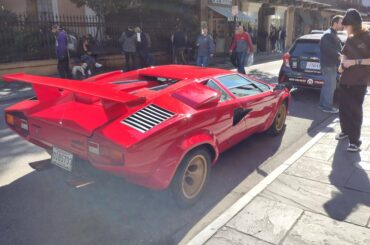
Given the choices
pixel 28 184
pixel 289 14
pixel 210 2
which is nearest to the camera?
pixel 28 184

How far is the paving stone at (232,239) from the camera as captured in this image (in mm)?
2979

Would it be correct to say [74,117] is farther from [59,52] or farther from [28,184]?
[59,52]

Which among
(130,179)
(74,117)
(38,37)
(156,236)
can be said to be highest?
(38,37)

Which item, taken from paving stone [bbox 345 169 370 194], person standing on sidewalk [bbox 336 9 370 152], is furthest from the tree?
paving stone [bbox 345 169 370 194]

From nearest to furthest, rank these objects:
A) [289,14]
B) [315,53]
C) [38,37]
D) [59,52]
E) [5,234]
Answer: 1. [5,234]
2. [315,53]
3. [59,52]
4. [38,37]
5. [289,14]

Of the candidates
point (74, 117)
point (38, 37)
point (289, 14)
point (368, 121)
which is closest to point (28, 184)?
point (74, 117)

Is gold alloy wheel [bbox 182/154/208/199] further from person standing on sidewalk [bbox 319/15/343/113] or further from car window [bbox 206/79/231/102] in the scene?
person standing on sidewalk [bbox 319/15/343/113]

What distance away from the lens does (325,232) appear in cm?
312

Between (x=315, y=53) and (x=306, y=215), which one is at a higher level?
(x=315, y=53)

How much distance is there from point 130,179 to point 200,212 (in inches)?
32.5

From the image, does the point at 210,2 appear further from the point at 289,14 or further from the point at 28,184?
the point at 28,184

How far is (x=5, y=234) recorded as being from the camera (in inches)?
121

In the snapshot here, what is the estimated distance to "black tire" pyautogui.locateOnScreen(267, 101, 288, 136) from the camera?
5.67 meters

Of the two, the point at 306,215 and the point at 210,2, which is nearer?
the point at 306,215
